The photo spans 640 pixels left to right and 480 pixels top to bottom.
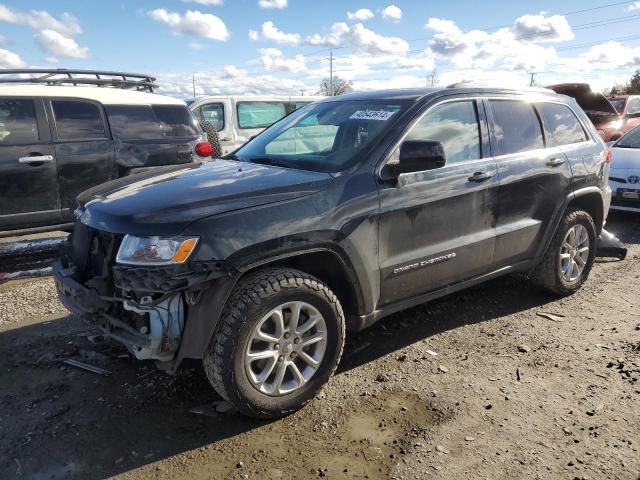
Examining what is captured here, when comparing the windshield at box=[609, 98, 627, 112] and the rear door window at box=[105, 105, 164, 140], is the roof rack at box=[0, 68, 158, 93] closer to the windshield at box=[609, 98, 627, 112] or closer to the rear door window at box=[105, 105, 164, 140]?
the rear door window at box=[105, 105, 164, 140]

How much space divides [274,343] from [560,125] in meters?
3.30

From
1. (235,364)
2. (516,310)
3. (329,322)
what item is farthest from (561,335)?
(235,364)

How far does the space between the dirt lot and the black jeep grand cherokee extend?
0.32 metres

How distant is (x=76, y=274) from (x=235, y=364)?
1114 mm

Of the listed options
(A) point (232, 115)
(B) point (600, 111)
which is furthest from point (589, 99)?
(A) point (232, 115)

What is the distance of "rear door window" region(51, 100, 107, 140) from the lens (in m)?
6.03

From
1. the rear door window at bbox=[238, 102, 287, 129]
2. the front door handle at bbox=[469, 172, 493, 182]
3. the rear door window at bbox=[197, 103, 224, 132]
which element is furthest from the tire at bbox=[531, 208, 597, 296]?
the rear door window at bbox=[197, 103, 224, 132]

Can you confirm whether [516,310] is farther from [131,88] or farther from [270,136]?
[131,88]

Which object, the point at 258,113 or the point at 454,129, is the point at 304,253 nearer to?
the point at 454,129

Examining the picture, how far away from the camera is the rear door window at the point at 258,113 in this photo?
434 inches

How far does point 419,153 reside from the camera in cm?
323

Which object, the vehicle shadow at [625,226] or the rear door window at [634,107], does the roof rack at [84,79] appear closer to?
the vehicle shadow at [625,226]

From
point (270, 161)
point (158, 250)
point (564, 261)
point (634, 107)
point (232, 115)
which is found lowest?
point (564, 261)

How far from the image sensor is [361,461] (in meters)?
2.63
